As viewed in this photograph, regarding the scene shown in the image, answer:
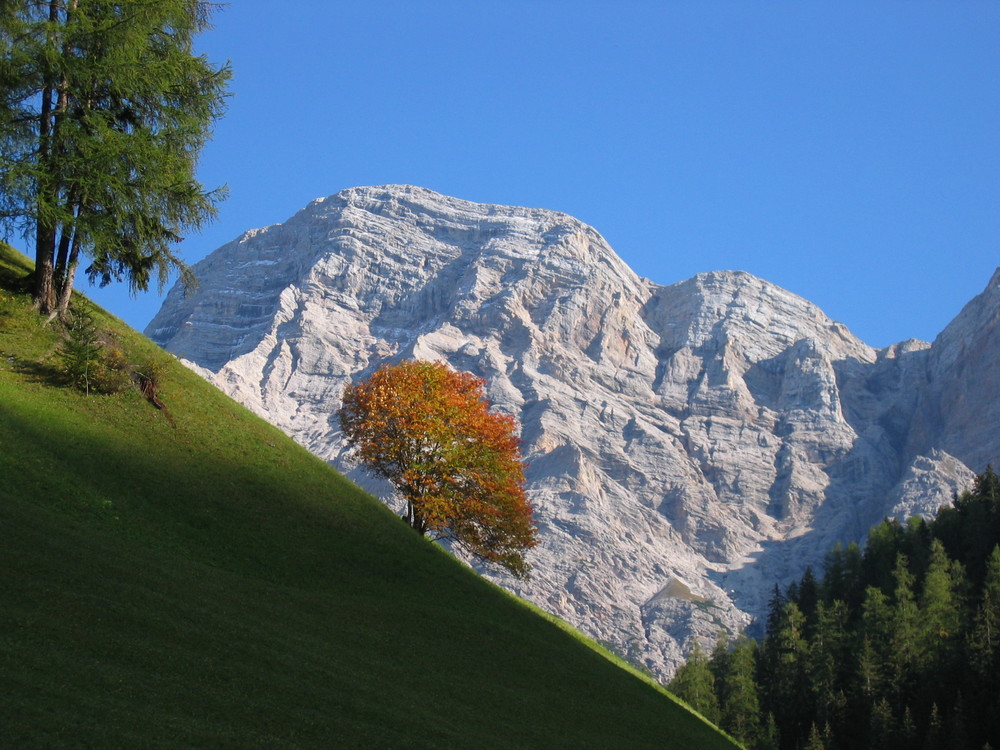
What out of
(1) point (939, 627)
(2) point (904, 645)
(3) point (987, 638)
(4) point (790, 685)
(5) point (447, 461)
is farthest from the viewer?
(4) point (790, 685)

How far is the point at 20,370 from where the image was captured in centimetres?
2998

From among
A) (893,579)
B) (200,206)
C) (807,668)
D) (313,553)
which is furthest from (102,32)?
(893,579)

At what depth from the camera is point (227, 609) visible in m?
22.4

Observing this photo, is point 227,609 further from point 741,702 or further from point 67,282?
point 741,702

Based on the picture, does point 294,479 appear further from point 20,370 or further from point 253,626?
point 253,626

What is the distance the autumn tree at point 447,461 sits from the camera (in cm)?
4488

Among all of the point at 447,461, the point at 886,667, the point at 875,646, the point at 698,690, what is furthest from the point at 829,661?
the point at 447,461

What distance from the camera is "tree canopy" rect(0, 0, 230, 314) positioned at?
103 ft

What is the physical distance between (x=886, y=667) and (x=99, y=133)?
81.6 metres

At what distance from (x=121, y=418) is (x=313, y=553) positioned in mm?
7269

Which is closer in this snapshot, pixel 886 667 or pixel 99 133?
pixel 99 133

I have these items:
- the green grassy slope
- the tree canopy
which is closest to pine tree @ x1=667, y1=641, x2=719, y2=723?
the green grassy slope

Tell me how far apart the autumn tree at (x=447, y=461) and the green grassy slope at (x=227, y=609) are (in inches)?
320

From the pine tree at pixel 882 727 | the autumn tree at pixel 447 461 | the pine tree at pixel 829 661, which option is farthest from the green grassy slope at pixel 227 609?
the pine tree at pixel 829 661
